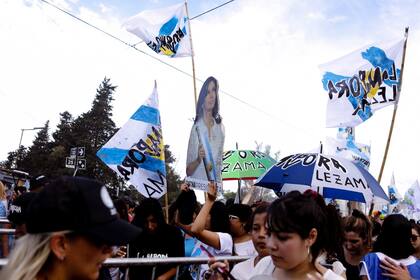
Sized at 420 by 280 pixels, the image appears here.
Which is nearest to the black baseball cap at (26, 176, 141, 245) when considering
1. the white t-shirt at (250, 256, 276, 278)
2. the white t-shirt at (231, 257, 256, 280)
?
the white t-shirt at (250, 256, 276, 278)

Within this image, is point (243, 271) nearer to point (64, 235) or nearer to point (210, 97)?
point (64, 235)

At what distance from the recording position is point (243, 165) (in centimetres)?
899

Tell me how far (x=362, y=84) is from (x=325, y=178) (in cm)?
282

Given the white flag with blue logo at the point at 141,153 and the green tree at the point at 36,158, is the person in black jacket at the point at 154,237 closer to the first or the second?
the white flag with blue logo at the point at 141,153

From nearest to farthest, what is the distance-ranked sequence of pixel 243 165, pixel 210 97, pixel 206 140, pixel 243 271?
pixel 243 271
pixel 206 140
pixel 210 97
pixel 243 165

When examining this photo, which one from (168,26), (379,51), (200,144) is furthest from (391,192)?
(200,144)

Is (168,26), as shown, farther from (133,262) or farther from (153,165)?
(133,262)

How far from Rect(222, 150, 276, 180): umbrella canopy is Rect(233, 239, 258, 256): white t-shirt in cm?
428

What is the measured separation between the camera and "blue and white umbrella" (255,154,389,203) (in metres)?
5.44

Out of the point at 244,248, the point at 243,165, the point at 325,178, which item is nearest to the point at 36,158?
the point at 243,165

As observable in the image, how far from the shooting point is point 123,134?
7.15 m

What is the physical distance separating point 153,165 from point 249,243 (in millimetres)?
2918

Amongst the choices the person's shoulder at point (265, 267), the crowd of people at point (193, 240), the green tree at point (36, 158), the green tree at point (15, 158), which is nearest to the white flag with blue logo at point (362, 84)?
the crowd of people at point (193, 240)

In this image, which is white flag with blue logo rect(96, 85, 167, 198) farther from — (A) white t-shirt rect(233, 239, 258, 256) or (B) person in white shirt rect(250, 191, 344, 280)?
(B) person in white shirt rect(250, 191, 344, 280)
